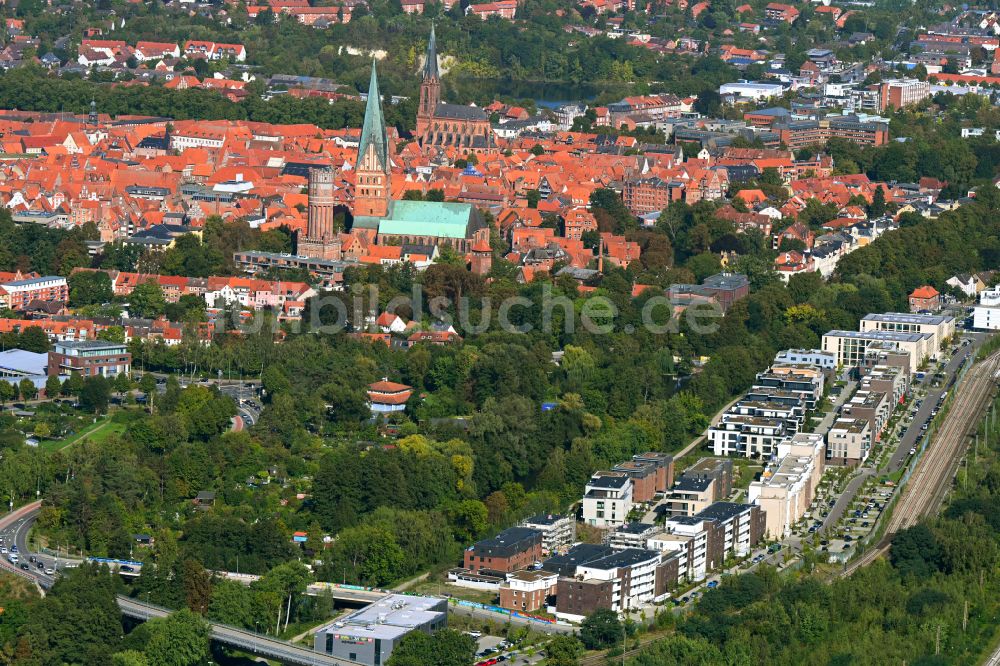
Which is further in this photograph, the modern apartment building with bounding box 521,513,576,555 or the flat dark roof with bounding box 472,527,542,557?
the modern apartment building with bounding box 521,513,576,555

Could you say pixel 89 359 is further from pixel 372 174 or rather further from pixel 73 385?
pixel 372 174

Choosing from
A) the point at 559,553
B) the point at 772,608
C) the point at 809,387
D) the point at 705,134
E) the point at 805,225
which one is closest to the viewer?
the point at 772,608

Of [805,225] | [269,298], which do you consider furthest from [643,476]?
[805,225]

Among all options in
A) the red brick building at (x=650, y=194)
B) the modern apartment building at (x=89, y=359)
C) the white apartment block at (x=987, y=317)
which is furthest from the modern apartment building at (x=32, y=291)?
the white apartment block at (x=987, y=317)

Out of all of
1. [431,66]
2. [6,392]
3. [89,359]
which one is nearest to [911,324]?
[89,359]

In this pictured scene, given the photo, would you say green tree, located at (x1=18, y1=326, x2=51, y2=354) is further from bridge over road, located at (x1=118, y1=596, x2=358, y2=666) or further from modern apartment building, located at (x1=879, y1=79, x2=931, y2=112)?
modern apartment building, located at (x1=879, y1=79, x2=931, y2=112)

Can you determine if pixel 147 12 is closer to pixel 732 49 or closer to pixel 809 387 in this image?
pixel 732 49

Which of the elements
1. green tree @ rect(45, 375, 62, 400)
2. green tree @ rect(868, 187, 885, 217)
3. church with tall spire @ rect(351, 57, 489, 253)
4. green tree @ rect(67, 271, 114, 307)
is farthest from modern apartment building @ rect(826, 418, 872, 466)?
green tree @ rect(868, 187, 885, 217)
